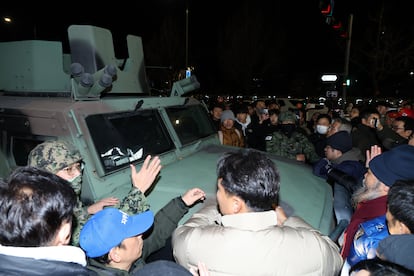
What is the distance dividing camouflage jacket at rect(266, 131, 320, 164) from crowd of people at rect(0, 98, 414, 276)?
2.14m

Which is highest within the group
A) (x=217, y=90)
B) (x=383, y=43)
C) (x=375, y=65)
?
(x=383, y=43)

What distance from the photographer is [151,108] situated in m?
3.69

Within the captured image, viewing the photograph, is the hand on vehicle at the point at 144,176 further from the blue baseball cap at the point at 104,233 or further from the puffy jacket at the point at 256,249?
the puffy jacket at the point at 256,249

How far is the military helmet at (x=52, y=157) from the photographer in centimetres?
232

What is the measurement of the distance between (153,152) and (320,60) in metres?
36.7

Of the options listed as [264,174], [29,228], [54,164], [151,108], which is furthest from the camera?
[151,108]

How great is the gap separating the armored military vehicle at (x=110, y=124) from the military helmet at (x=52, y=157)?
0.97ft

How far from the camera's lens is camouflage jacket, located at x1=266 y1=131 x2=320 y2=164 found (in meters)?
5.21

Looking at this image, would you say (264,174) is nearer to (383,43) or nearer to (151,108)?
(151,108)

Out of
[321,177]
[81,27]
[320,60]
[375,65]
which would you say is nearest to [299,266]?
[321,177]

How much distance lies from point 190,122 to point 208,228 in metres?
2.65

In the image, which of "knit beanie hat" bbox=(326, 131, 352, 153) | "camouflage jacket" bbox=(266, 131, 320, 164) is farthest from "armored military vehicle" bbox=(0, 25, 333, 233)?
"camouflage jacket" bbox=(266, 131, 320, 164)

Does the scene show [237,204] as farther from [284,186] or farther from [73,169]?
[284,186]

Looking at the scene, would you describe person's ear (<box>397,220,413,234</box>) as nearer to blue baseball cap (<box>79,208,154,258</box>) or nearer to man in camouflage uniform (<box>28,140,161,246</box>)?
blue baseball cap (<box>79,208,154,258</box>)
